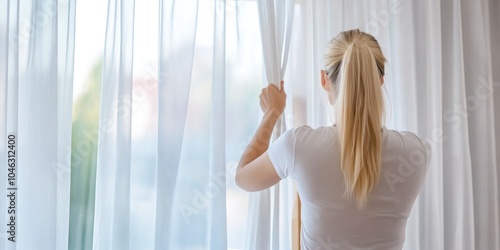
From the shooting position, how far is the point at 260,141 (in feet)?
3.70

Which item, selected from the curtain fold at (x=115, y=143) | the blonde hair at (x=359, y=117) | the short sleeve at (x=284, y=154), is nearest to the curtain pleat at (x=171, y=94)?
the curtain fold at (x=115, y=143)

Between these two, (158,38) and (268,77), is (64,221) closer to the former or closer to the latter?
(158,38)

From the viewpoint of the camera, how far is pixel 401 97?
1.42m

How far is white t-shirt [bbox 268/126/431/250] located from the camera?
88 centimetres

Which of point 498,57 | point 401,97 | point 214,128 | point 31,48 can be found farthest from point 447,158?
point 31,48

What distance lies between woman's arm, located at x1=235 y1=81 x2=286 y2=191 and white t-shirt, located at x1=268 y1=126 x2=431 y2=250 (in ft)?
0.23

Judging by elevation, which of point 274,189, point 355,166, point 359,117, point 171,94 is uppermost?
point 171,94

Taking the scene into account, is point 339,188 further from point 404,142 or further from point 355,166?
point 404,142

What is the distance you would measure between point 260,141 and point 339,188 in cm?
31

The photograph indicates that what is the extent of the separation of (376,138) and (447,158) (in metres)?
0.73

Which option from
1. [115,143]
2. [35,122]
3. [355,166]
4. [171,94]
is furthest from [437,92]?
[35,122]

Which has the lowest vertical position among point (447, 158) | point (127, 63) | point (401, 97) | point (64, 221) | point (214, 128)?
point (64, 221)

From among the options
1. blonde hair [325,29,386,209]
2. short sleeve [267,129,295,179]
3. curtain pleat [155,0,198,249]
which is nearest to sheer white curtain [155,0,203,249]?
curtain pleat [155,0,198,249]

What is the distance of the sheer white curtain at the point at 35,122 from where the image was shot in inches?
50.7
